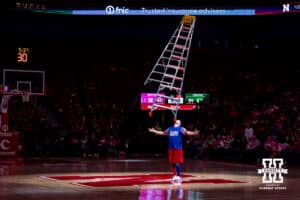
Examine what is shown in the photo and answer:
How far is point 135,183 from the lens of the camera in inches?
701

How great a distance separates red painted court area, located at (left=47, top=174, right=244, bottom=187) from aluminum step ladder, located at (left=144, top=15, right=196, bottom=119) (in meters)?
14.6

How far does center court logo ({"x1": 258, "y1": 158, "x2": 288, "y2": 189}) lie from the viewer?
17844 mm

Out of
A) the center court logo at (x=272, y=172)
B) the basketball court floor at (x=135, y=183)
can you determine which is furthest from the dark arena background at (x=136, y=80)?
the basketball court floor at (x=135, y=183)

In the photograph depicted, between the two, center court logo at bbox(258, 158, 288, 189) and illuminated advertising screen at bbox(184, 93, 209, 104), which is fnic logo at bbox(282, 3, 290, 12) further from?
center court logo at bbox(258, 158, 288, 189)

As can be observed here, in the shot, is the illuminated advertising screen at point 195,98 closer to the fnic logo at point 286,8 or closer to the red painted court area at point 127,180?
the fnic logo at point 286,8

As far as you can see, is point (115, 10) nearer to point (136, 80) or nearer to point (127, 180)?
point (136, 80)

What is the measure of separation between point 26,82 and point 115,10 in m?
7.01

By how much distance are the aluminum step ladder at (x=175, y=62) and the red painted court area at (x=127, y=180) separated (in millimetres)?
14629

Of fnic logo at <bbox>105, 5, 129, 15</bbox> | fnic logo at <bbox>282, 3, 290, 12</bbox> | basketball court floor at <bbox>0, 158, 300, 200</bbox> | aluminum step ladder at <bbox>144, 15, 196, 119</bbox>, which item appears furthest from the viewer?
fnic logo at <bbox>105, 5, 129, 15</bbox>

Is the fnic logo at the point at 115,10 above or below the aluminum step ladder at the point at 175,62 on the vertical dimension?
above

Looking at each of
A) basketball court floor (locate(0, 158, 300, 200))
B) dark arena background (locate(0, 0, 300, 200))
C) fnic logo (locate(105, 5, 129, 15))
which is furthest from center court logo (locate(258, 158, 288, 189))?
fnic logo (locate(105, 5, 129, 15))

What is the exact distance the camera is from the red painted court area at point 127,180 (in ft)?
58.2

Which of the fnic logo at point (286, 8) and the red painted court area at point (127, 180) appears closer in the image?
the red painted court area at point (127, 180)

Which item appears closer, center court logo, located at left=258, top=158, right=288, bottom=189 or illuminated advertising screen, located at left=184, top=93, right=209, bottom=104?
center court logo, located at left=258, top=158, right=288, bottom=189
